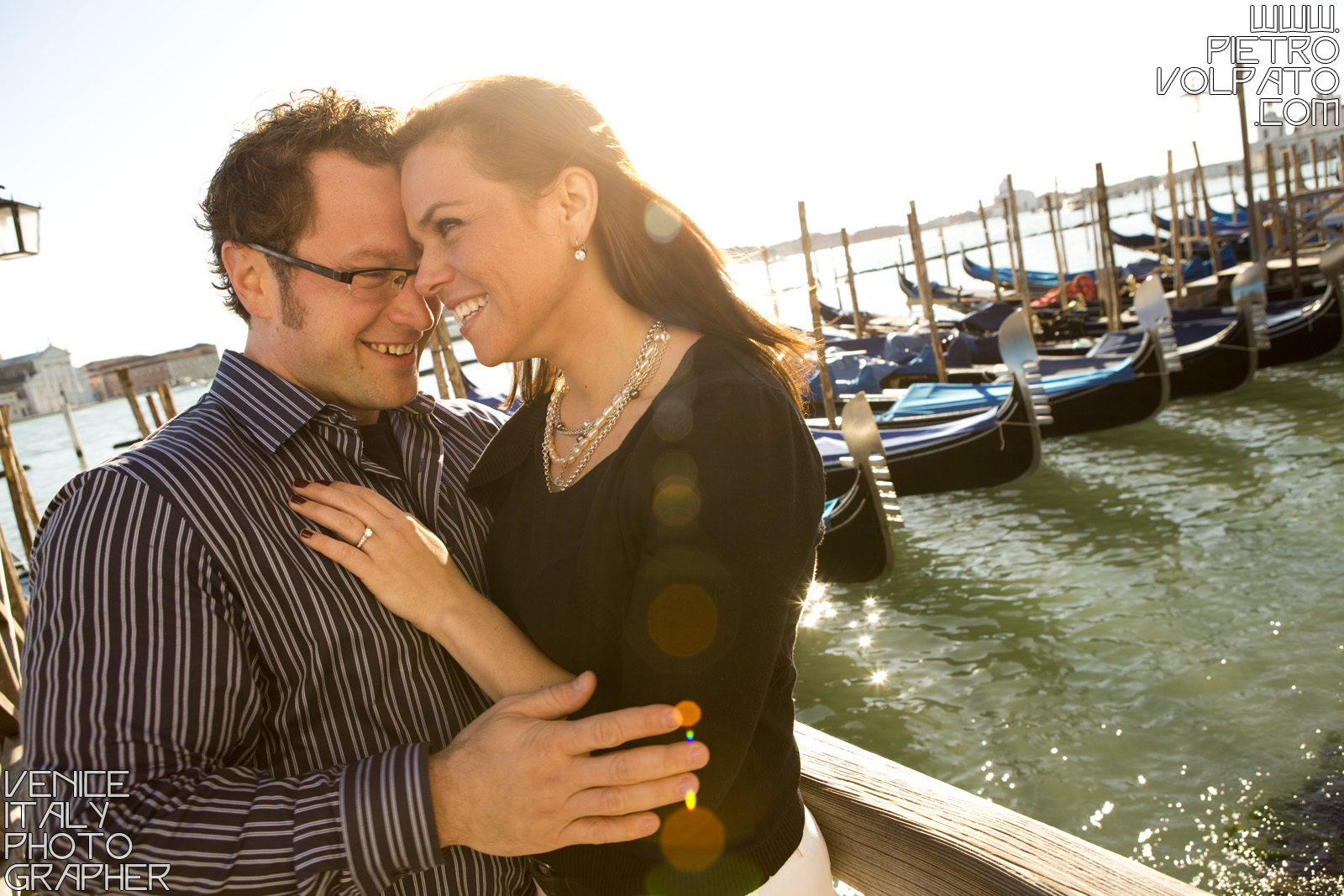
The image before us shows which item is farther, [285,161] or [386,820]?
[285,161]

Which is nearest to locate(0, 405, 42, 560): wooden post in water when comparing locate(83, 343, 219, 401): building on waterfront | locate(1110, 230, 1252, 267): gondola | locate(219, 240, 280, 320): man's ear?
locate(219, 240, 280, 320): man's ear

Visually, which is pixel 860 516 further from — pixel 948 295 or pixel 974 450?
pixel 948 295

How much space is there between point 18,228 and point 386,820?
443cm

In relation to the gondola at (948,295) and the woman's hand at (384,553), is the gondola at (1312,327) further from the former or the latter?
the woman's hand at (384,553)

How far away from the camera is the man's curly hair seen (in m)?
1.26

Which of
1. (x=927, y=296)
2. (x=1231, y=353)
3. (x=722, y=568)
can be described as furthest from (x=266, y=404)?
(x=1231, y=353)

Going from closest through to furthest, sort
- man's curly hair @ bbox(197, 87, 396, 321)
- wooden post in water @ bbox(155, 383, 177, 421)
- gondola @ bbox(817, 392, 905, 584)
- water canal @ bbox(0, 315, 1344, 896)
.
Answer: man's curly hair @ bbox(197, 87, 396, 321) → water canal @ bbox(0, 315, 1344, 896) → gondola @ bbox(817, 392, 905, 584) → wooden post in water @ bbox(155, 383, 177, 421)

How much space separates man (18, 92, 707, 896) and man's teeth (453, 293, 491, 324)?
0.69 feet

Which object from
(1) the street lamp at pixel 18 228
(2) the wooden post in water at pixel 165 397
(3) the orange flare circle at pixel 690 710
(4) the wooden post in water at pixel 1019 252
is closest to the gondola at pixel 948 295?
(4) the wooden post in water at pixel 1019 252

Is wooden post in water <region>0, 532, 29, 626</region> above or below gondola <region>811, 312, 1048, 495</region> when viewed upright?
above

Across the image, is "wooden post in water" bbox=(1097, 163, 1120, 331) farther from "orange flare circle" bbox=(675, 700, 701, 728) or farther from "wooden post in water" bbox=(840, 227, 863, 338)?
"orange flare circle" bbox=(675, 700, 701, 728)

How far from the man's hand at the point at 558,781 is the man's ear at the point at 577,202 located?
2.07 ft

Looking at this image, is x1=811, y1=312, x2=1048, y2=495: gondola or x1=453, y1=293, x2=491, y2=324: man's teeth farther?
x1=811, y1=312, x2=1048, y2=495: gondola

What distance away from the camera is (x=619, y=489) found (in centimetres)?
103
